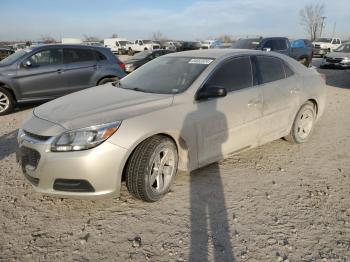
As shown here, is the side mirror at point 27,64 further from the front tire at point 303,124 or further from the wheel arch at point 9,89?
the front tire at point 303,124

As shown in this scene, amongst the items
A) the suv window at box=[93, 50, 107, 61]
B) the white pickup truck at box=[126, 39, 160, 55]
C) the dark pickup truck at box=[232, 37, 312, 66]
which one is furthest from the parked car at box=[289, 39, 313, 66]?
the white pickup truck at box=[126, 39, 160, 55]

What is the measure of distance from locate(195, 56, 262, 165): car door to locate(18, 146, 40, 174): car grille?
1.70 meters

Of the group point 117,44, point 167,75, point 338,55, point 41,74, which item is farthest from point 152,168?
point 117,44

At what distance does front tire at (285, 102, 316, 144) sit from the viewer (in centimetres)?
539

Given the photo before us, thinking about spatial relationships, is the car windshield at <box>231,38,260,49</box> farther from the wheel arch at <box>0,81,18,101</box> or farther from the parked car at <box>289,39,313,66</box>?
the wheel arch at <box>0,81,18,101</box>

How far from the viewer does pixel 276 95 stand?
483cm

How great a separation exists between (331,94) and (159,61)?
24.6ft

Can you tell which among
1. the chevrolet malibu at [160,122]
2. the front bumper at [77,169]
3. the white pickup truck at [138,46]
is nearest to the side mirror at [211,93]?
the chevrolet malibu at [160,122]

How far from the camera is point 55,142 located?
3197mm

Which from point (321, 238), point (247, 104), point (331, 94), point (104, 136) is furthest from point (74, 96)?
point (331, 94)

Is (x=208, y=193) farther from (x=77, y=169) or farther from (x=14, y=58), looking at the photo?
(x=14, y=58)

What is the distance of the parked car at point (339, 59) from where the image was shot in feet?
55.2

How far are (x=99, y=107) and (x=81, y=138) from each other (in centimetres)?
53

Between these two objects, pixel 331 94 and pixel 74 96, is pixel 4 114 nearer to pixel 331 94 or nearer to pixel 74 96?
pixel 74 96
